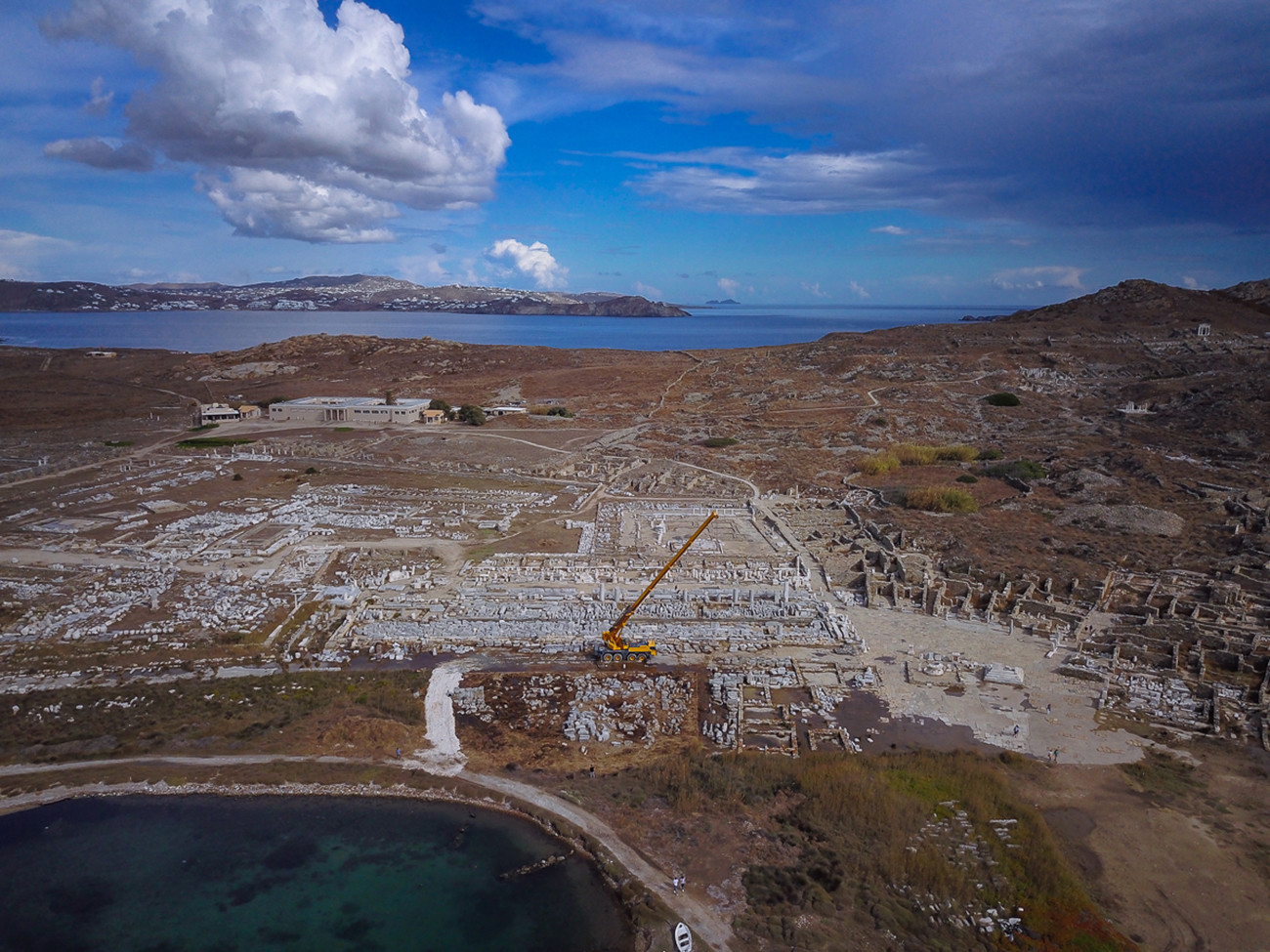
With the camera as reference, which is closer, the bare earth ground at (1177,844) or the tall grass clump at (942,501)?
the bare earth ground at (1177,844)

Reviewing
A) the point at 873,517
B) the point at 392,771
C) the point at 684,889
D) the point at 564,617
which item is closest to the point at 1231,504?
the point at 873,517

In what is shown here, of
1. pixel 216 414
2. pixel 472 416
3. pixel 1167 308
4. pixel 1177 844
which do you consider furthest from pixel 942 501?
pixel 1167 308

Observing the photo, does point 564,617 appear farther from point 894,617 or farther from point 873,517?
point 873,517

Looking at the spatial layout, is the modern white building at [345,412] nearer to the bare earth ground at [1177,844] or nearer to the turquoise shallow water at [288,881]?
the turquoise shallow water at [288,881]

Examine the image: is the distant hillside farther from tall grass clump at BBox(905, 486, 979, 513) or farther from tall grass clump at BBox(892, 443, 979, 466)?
tall grass clump at BBox(905, 486, 979, 513)

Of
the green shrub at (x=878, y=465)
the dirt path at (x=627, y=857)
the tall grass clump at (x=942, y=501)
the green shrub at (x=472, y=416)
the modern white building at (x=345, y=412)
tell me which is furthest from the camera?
the green shrub at (x=472, y=416)

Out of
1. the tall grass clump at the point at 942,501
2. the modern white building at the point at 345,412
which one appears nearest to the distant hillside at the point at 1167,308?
the tall grass clump at the point at 942,501
